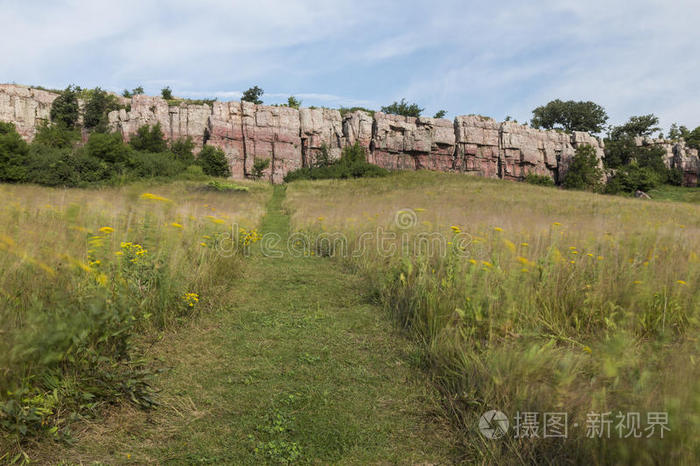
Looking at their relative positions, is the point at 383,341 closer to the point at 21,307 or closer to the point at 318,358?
the point at 318,358

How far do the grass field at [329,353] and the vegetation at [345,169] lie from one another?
4221cm

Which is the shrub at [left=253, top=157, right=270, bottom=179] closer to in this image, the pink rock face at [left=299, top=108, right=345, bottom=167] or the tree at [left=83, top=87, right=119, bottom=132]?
the pink rock face at [left=299, top=108, right=345, bottom=167]

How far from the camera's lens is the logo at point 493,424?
2.10 metres

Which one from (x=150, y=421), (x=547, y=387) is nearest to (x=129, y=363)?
(x=150, y=421)

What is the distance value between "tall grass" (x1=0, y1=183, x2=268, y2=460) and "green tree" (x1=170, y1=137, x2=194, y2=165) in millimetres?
46592

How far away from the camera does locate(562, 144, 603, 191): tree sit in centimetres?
5025

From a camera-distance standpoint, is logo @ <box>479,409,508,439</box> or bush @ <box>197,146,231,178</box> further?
bush @ <box>197,146,231,178</box>

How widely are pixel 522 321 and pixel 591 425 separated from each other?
1521 mm

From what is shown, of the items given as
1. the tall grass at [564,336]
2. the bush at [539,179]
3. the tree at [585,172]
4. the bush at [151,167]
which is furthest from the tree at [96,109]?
the tree at [585,172]

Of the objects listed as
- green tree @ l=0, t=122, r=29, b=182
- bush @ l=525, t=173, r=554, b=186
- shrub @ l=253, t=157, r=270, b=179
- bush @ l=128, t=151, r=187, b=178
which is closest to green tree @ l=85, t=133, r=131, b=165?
bush @ l=128, t=151, r=187, b=178

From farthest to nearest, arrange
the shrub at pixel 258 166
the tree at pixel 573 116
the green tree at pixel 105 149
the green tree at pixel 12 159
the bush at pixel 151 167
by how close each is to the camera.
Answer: the tree at pixel 573 116, the shrub at pixel 258 166, the bush at pixel 151 167, the green tree at pixel 105 149, the green tree at pixel 12 159

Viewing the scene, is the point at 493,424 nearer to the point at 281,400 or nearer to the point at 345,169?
the point at 281,400

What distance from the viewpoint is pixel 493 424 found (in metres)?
2.15

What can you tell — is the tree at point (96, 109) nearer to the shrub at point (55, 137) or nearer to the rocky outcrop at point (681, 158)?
the shrub at point (55, 137)
